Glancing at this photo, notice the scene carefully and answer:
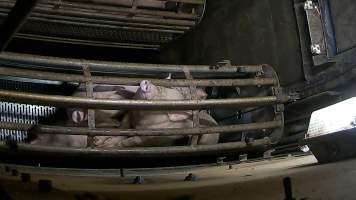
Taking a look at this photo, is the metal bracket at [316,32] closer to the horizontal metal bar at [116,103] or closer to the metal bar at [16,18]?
the horizontal metal bar at [116,103]

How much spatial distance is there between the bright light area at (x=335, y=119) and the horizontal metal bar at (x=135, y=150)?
58 cm

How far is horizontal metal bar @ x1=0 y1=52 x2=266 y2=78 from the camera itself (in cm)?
203

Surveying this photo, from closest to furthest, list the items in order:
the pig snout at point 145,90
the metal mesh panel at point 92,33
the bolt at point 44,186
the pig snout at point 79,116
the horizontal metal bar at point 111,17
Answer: the bolt at point 44,186 → the pig snout at point 145,90 → the pig snout at point 79,116 → the horizontal metal bar at point 111,17 → the metal mesh panel at point 92,33

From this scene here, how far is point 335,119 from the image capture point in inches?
70.1

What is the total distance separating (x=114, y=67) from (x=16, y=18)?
4.16 feet

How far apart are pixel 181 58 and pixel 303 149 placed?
1763 mm

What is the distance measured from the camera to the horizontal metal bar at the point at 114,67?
6.68 ft

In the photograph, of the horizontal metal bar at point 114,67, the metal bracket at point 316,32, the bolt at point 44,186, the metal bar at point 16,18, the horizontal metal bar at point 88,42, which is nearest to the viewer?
the metal bar at point 16,18

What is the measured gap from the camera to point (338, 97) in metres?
2.41

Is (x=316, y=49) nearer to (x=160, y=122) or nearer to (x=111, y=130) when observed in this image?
(x=160, y=122)

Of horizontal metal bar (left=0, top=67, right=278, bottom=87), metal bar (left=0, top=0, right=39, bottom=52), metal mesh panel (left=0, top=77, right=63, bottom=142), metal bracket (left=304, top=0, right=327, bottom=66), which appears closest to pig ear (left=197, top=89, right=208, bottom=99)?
horizontal metal bar (left=0, top=67, right=278, bottom=87)

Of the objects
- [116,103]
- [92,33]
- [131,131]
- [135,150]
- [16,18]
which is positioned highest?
[92,33]

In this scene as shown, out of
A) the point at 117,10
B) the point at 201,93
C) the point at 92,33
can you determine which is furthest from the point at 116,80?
the point at 92,33

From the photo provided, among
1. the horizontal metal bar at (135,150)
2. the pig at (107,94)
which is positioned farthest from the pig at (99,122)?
the horizontal metal bar at (135,150)
